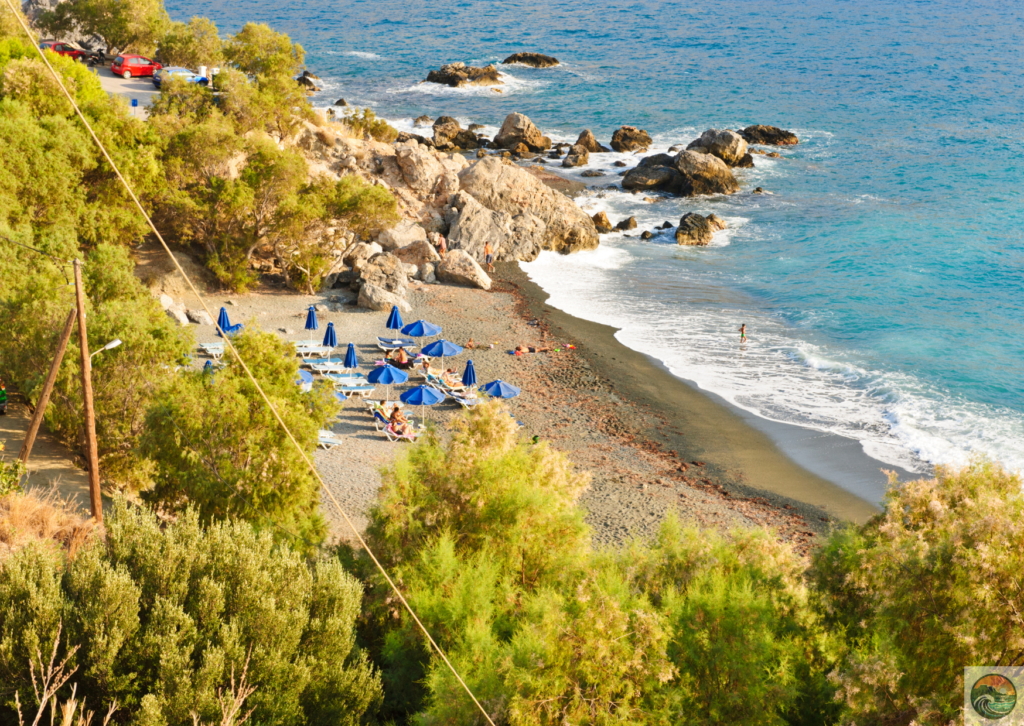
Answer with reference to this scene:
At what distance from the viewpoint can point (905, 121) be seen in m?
73.4

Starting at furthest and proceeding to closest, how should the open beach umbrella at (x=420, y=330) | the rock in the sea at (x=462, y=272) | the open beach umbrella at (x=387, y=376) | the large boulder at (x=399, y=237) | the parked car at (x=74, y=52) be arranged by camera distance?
the parked car at (x=74, y=52) → the large boulder at (x=399, y=237) → the rock in the sea at (x=462, y=272) → the open beach umbrella at (x=420, y=330) → the open beach umbrella at (x=387, y=376)

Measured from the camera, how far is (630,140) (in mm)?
65438

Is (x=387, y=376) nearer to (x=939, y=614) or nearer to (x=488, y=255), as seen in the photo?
(x=488, y=255)

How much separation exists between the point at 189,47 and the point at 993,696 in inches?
2352

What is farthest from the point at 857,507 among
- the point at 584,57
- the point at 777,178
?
the point at 584,57

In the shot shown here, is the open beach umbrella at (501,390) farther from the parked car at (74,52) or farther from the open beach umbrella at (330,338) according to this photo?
the parked car at (74,52)

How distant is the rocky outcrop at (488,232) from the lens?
141 ft

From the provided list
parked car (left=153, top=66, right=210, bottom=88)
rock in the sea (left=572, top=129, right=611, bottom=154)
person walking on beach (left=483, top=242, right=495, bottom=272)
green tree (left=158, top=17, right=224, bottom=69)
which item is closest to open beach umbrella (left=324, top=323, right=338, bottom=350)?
person walking on beach (left=483, top=242, right=495, bottom=272)

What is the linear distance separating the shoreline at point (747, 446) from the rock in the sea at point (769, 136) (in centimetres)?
4075

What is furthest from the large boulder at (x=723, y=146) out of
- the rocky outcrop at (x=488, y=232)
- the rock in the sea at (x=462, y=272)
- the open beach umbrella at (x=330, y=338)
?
the open beach umbrella at (x=330, y=338)

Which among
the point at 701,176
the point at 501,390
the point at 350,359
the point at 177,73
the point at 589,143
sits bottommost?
the point at 501,390

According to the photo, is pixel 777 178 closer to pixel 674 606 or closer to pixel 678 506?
pixel 678 506

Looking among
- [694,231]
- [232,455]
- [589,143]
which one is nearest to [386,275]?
[694,231]

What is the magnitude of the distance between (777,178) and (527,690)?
55.8 metres
